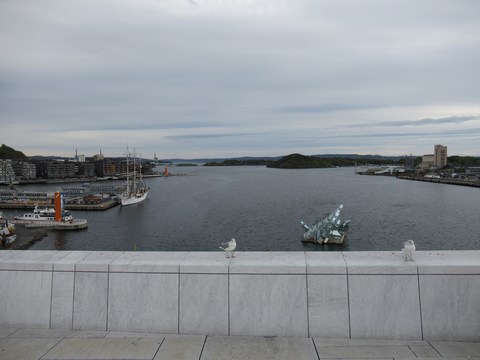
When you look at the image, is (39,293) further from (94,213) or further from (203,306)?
(94,213)

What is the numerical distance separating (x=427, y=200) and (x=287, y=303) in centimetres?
5280

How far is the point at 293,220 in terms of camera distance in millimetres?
33406

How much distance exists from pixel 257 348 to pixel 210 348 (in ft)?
1.26

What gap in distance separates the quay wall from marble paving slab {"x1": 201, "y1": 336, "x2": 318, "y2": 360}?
0.10 meters

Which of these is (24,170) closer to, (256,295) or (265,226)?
→ (265,226)

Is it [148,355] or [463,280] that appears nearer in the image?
[148,355]

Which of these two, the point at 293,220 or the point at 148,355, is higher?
the point at 148,355

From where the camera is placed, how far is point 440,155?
147 m

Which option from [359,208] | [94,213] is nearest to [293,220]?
[359,208]

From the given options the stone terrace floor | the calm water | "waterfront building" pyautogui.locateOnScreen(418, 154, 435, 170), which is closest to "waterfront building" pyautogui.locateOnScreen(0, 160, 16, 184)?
the calm water

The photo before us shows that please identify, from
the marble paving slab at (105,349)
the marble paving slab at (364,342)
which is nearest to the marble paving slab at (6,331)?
the marble paving slab at (105,349)

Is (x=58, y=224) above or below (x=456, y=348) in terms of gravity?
below

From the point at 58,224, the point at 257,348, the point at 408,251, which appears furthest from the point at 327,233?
the point at 58,224

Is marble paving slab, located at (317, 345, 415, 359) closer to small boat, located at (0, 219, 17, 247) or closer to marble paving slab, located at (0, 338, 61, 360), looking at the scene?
marble paving slab, located at (0, 338, 61, 360)
